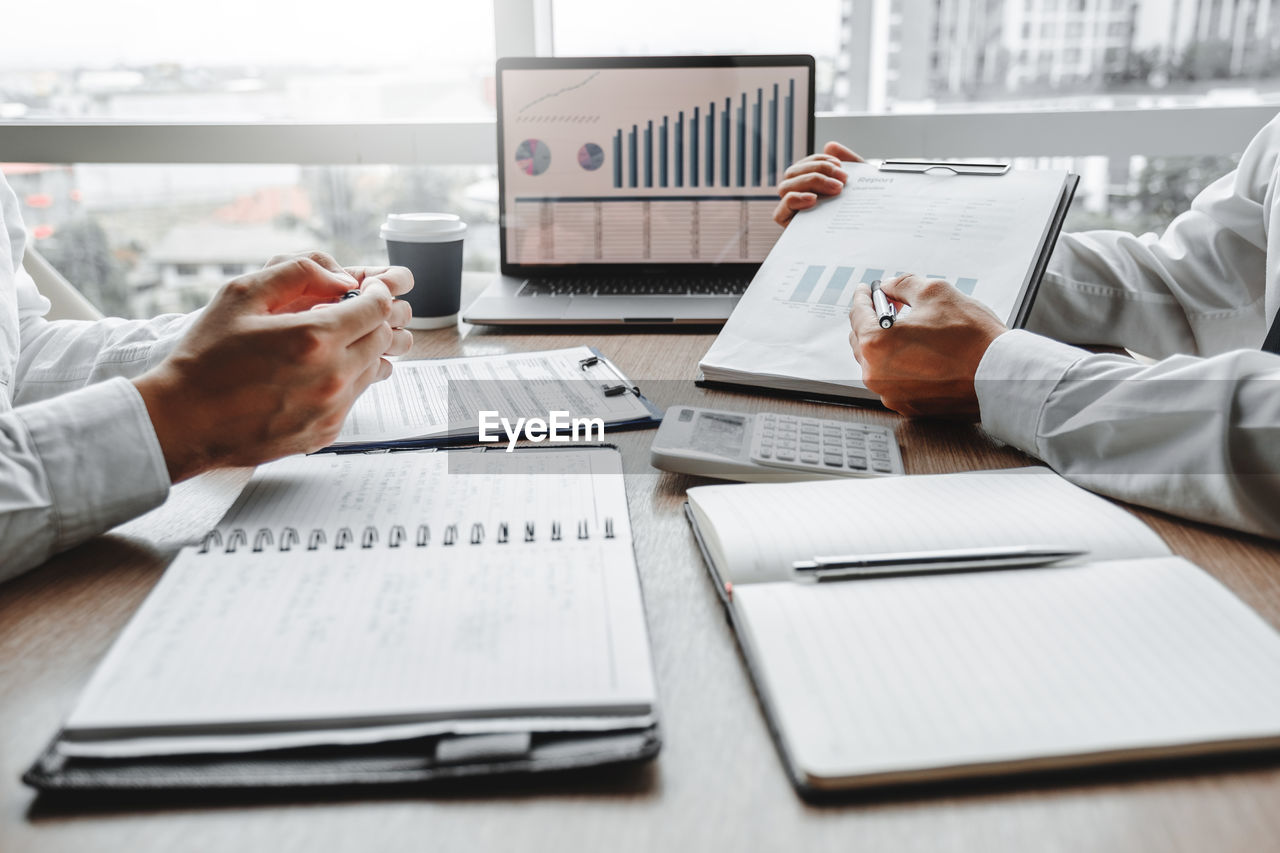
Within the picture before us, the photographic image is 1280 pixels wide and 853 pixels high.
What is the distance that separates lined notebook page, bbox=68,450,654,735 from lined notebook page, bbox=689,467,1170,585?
7 centimetres

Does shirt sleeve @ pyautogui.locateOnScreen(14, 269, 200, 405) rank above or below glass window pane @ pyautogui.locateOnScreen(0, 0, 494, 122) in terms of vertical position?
below

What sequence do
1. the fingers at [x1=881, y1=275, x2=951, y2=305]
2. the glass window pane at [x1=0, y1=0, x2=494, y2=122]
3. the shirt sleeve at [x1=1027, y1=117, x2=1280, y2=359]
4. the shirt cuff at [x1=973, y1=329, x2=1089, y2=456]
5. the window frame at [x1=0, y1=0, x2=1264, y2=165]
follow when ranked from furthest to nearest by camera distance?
the glass window pane at [x1=0, y1=0, x2=494, y2=122] < the window frame at [x1=0, y1=0, x2=1264, y2=165] < the shirt sleeve at [x1=1027, y1=117, x2=1280, y2=359] < the fingers at [x1=881, y1=275, x2=951, y2=305] < the shirt cuff at [x1=973, y1=329, x2=1089, y2=456]

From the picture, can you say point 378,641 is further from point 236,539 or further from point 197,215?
point 197,215

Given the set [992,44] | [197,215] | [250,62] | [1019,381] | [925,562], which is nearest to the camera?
[925,562]

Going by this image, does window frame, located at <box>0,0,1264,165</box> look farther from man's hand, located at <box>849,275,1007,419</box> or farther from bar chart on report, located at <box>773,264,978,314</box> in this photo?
man's hand, located at <box>849,275,1007,419</box>

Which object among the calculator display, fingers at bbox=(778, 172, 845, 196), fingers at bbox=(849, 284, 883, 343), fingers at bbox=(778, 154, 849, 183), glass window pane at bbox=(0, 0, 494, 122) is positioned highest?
glass window pane at bbox=(0, 0, 494, 122)

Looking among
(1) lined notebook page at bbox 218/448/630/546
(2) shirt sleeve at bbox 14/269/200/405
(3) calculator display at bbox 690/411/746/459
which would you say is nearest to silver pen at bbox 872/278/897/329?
(3) calculator display at bbox 690/411/746/459

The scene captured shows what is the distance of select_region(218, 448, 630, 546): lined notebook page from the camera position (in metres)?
0.58

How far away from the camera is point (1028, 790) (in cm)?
37

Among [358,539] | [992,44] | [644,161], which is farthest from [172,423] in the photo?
[992,44]

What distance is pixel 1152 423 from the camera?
→ 0.65 metres

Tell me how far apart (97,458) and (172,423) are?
5 cm

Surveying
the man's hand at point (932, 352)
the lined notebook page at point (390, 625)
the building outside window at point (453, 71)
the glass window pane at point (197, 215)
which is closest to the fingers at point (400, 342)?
the lined notebook page at point (390, 625)

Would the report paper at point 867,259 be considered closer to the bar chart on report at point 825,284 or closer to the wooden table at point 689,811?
the bar chart on report at point 825,284
